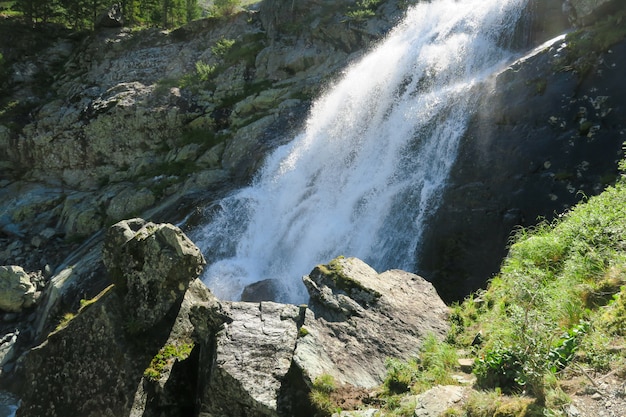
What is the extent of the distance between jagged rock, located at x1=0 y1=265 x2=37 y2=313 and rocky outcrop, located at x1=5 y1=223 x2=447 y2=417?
1635 cm

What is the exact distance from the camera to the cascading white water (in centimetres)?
1722

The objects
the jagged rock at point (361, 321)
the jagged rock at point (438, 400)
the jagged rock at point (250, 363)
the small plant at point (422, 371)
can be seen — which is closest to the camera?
the jagged rock at point (438, 400)

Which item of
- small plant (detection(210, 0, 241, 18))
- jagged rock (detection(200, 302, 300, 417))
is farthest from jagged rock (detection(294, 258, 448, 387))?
small plant (detection(210, 0, 241, 18))

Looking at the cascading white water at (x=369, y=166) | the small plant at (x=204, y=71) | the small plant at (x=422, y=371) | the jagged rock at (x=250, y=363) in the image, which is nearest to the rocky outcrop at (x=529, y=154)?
the cascading white water at (x=369, y=166)

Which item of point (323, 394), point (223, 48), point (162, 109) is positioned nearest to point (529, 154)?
point (323, 394)

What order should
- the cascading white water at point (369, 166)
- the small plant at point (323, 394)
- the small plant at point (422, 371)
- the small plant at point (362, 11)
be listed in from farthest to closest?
the small plant at point (362, 11) → the cascading white water at point (369, 166) → the small plant at point (422, 371) → the small plant at point (323, 394)

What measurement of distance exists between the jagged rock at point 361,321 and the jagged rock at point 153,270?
285 cm

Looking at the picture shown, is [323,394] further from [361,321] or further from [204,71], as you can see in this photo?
[204,71]

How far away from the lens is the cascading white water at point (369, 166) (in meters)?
17.2

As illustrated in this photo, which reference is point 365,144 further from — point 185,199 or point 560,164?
point 185,199

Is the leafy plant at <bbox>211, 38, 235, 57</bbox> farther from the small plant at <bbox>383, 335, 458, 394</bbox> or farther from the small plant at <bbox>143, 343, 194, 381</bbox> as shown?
the small plant at <bbox>383, 335, 458, 394</bbox>

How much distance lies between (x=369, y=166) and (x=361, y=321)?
12545mm

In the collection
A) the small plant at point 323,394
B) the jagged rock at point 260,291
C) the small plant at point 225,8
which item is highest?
the small plant at point 225,8

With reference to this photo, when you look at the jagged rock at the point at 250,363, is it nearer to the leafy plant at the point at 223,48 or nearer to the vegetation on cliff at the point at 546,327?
the vegetation on cliff at the point at 546,327
